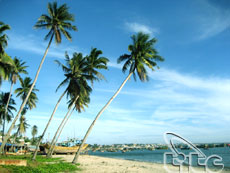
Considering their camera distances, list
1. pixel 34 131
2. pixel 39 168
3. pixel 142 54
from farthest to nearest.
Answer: pixel 34 131
pixel 142 54
pixel 39 168

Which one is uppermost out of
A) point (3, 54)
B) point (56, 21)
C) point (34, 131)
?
point (56, 21)

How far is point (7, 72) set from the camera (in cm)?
1698

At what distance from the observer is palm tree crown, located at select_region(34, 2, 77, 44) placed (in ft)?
62.2

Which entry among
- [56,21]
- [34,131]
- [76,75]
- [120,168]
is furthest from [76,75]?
[34,131]

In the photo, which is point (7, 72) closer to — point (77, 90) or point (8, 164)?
point (77, 90)

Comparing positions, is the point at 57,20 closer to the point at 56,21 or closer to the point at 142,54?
the point at 56,21

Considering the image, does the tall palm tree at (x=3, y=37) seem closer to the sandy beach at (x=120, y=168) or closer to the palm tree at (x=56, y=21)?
the palm tree at (x=56, y=21)

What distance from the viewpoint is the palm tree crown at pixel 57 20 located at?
18952 millimetres

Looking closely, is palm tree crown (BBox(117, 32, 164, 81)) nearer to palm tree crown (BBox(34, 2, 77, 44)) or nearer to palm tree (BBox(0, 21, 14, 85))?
palm tree crown (BBox(34, 2, 77, 44))

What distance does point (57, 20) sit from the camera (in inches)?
753

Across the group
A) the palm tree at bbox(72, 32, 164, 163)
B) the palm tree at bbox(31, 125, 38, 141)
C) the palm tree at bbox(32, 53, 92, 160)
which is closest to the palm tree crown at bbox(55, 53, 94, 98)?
the palm tree at bbox(32, 53, 92, 160)

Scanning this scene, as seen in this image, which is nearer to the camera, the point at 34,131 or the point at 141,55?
the point at 141,55

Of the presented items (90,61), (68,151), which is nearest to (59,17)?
(90,61)

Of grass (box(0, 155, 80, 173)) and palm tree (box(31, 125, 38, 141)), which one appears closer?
grass (box(0, 155, 80, 173))
